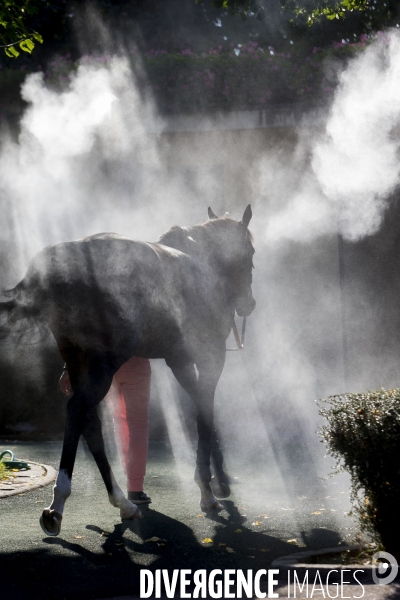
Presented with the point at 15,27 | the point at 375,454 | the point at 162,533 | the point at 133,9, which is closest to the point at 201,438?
the point at 162,533

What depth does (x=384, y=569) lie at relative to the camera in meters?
4.43

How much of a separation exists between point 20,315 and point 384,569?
271 cm

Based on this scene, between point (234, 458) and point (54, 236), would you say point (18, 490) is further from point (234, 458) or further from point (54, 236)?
point (54, 236)

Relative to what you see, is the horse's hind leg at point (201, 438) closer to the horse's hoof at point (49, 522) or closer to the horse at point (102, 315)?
the horse at point (102, 315)

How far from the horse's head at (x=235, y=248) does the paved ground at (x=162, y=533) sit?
1.82 metres

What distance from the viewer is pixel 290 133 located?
11438 mm

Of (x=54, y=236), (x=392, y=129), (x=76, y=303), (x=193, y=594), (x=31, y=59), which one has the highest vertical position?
(x=31, y=59)

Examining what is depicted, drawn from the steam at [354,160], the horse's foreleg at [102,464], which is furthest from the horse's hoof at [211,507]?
the steam at [354,160]

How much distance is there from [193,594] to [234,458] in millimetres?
5258

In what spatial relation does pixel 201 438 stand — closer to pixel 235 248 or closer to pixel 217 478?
pixel 217 478

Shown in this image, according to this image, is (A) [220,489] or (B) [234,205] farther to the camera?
(B) [234,205]

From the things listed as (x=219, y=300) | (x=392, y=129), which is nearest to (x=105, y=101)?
(x=392, y=129)

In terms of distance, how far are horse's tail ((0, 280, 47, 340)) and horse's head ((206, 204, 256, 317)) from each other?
200 cm

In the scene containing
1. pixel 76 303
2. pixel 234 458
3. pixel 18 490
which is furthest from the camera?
pixel 234 458
